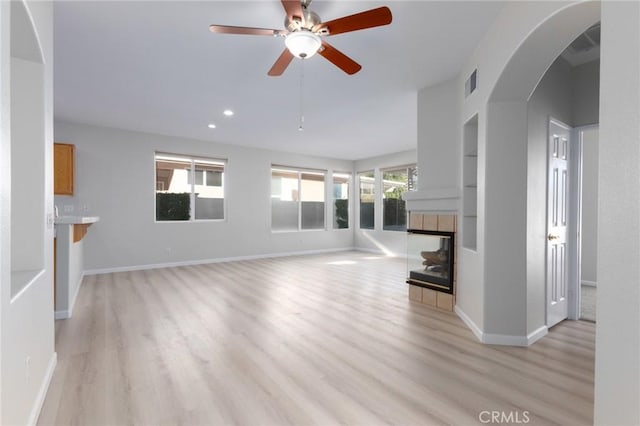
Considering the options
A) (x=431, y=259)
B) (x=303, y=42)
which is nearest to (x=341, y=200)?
(x=431, y=259)

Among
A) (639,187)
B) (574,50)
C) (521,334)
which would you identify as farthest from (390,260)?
(639,187)

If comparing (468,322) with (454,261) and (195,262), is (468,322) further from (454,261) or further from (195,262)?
(195,262)

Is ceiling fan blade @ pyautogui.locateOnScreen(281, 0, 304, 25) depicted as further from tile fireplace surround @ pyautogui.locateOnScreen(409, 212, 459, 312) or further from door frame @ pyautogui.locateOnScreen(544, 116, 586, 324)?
door frame @ pyautogui.locateOnScreen(544, 116, 586, 324)

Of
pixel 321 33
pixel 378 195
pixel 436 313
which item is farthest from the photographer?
pixel 378 195

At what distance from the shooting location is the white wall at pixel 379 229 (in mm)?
7981

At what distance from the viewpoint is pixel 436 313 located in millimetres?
3494

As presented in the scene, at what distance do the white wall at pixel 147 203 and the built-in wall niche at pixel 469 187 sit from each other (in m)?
5.19

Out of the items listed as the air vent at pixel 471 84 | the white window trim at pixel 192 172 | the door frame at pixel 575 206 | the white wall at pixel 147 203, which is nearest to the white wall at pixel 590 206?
the door frame at pixel 575 206

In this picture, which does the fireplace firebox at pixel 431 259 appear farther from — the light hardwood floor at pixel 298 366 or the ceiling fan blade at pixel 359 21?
the ceiling fan blade at pixel 359 21

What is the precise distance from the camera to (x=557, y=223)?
3137 mm

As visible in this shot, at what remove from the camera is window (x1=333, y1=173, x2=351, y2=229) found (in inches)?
362

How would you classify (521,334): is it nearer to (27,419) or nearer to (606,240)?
(606,240)

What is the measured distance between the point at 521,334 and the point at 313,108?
3.80 m

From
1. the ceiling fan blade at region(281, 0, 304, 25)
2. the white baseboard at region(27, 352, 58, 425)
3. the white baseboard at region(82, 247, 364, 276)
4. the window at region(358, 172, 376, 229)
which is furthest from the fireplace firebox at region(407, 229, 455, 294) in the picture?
the window at region(358, 172, 376, 229)
